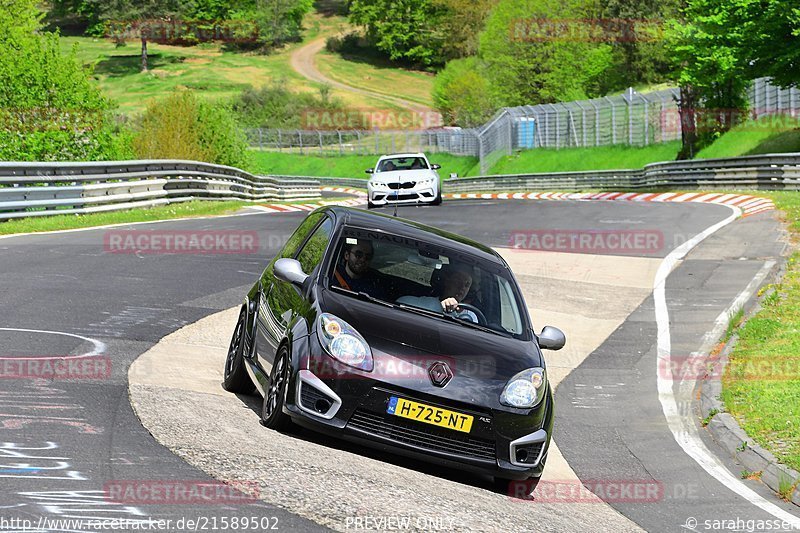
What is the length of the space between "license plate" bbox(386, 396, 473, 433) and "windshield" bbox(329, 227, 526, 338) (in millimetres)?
1024

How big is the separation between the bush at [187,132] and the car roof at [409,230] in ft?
94.5

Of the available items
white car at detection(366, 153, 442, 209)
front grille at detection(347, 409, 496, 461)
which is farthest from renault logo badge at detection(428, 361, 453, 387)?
white car at detection(366, 153, 442, 209)

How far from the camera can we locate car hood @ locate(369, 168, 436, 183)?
30906 mm

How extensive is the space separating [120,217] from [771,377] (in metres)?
17.0

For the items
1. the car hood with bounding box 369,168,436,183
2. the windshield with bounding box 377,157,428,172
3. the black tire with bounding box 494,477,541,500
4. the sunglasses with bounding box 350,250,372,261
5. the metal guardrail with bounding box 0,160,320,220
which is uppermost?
the sunglasses with bounding box 350,250,372,261

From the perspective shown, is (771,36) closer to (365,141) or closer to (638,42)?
(638,42)

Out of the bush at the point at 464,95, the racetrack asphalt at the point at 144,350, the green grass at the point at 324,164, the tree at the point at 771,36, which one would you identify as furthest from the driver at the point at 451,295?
the bush at the point at 464,95

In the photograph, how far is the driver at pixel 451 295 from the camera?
8.16 m

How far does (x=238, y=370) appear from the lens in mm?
8930

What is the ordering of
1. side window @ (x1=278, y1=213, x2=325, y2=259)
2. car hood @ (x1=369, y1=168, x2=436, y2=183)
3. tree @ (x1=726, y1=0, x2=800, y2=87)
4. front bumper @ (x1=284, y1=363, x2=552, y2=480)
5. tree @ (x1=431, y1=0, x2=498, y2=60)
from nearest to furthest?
1. front bumper @ (x1=284, y1=363, x2=552, y2=480)
2. side window @ (x1=278, y1=213, x2=325, y2=259)
3. car hood @ (x1=369, y1=168, x2=436, y2=183)
4. tree @ (x1=726, y1=0, x2=800, y2=87)
5. tree @ (x1=431, y1=0, x2=498, y2=60)

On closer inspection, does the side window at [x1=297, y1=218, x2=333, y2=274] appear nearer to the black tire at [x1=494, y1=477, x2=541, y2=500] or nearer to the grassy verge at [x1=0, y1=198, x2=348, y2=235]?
the black tire at [x1=494, y1=477, x2=541, y2=500]

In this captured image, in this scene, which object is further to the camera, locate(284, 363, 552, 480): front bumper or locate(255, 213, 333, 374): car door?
locate(255, 213, 333, 374): car door

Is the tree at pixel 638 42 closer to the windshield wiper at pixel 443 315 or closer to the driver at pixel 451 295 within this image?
the driver at pixel 451 295

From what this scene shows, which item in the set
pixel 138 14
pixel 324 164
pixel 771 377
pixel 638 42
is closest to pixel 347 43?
pixel 138 14
